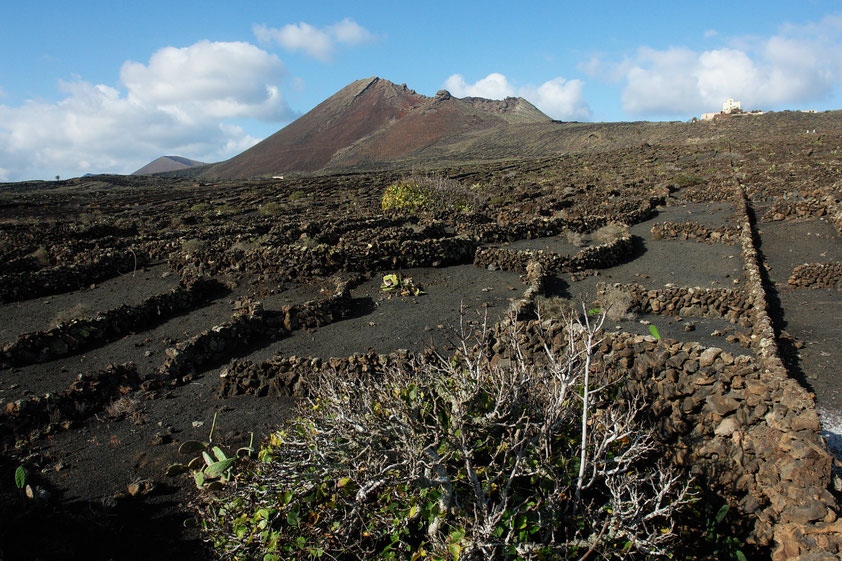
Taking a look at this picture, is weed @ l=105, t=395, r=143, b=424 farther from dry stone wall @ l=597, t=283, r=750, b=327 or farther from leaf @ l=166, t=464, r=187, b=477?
dry stone wall @ l=597, t=283, r=750, b=327

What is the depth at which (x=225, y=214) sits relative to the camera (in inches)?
1075

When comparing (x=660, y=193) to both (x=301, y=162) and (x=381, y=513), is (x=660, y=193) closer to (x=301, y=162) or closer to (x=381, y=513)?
(x=381, y=513)

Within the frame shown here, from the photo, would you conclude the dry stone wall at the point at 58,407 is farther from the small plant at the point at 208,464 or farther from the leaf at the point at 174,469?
the leaf at the point at 174,469

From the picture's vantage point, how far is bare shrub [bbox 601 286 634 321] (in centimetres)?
863

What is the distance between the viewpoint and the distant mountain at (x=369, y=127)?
10306cm

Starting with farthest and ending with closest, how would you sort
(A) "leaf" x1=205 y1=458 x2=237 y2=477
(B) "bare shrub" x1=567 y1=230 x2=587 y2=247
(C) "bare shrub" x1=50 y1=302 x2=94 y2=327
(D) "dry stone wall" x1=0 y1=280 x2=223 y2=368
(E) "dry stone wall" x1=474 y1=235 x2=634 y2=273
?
(B) "bare shrub" x1=567 y1=230 x2=587 y2=247 < (E) "dry stone wall" x1=474 y1=235 x2=634 y2=273 < (C) "bare shrub" x1=50 y1=302 x2=94 y2=327 < (D) "dry stone wall" x1=0 y1=280 x2=223 y2=368 < (A) "leaf" x1=205 y1=458 x2=237 y2=477

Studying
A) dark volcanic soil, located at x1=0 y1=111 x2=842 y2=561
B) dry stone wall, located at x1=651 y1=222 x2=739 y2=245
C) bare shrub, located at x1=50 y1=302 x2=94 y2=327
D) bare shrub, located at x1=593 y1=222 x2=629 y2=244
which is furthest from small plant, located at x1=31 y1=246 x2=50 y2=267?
dry stone wall, located at x1=651 y1=222 x2=739 y2=245

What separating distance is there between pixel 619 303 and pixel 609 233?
23.8 feet

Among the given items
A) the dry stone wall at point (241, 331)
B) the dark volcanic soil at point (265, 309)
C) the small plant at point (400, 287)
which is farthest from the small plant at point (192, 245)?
the small plant at point (400, 287)

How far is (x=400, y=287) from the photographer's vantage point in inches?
432

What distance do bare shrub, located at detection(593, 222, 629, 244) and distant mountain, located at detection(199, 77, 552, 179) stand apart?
76.8m

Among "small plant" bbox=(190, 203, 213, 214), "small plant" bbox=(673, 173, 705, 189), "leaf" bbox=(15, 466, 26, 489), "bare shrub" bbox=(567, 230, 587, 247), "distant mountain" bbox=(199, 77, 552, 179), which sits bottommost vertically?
"leaf" bbox=(15, 466, 26, 489)

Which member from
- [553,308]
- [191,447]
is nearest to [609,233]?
[553,308]

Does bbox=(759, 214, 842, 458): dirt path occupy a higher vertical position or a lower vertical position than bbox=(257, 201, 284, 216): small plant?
lower
